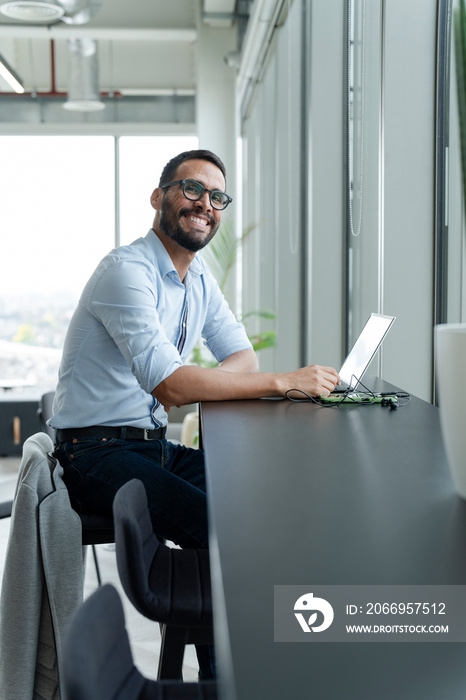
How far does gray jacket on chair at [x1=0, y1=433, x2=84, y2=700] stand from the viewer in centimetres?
162

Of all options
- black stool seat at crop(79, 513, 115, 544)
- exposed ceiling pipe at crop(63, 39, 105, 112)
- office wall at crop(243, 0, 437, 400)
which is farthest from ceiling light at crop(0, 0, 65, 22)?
black stool seat at crop(79, 513, 115, 544)

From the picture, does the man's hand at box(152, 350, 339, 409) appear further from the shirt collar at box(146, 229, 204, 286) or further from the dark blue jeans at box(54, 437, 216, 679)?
the shirt collar at box(146, 229, 204, 286)

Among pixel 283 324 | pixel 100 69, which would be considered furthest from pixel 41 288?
pixel 283 324

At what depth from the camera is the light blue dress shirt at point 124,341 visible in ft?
5.95

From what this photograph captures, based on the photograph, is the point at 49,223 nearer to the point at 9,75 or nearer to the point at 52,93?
the point at 52,93

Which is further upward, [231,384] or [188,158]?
[188,158]

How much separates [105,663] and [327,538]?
14.1 inches

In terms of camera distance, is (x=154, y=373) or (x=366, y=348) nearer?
(x=154, y=373)

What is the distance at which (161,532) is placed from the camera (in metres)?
1.66

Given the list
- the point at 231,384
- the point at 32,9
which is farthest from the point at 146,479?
the point at 32,9

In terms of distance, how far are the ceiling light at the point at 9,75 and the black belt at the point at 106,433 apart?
4.45 meters

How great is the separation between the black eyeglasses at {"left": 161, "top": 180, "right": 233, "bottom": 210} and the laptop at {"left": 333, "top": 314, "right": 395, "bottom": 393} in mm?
588

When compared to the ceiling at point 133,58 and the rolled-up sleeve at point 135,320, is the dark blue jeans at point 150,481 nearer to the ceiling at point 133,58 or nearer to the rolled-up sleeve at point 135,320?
the rolled-up sleeve at point 135,320

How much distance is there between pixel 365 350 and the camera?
6.23 feet
